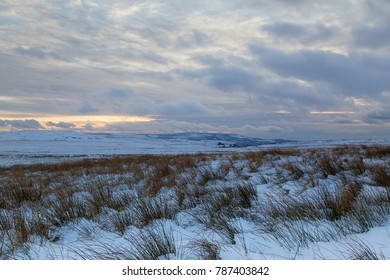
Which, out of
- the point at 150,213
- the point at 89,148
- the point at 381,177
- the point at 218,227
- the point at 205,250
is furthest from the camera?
the point at 89,148

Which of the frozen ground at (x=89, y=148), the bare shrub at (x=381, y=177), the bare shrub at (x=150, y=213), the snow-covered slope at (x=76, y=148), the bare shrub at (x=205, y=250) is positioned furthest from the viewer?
the snow-covered slope at (x=76, y=148)

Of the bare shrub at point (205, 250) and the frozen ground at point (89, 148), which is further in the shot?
the frozen ground at point (89, 148)

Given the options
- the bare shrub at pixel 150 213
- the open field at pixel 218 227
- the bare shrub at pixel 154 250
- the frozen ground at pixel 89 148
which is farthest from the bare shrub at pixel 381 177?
the frozen ground at pixel 89 148

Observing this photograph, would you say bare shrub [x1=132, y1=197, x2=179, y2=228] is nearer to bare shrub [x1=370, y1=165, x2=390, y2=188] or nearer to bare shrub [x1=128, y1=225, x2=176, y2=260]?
bare shrub [x1=128, y1=225, x2=176, y2=260]

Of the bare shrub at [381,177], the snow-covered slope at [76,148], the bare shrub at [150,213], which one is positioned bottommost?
the snow-covered slope at [76,148]

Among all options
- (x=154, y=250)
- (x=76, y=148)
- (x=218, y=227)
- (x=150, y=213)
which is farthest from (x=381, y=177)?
(x=76, y=148)

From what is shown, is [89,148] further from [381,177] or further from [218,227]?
[218,227]

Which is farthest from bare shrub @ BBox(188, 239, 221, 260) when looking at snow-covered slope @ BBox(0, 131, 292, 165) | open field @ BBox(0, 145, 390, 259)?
snow-covered slope @ BBox(0, 131, 292, 165)

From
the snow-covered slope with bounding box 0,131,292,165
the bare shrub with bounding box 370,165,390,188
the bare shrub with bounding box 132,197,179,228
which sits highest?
the bare shrub with bounding box 370,165,390,188

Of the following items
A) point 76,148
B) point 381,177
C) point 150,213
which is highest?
point 381,177

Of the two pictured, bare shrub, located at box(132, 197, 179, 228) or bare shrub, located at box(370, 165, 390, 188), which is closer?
bare shrub, located at box(132, 197, 179, 228)

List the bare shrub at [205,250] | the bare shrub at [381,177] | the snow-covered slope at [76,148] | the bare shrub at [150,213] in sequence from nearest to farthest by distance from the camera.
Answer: the bare shrub at [205,250] < the bare shrub at [150,213] < the bare shrub at [381,177] < the snow-covered slope at [76,148]

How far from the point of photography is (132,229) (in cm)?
398

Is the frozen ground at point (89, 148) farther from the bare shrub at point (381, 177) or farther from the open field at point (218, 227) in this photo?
the bare shrub at point (381, 177)
